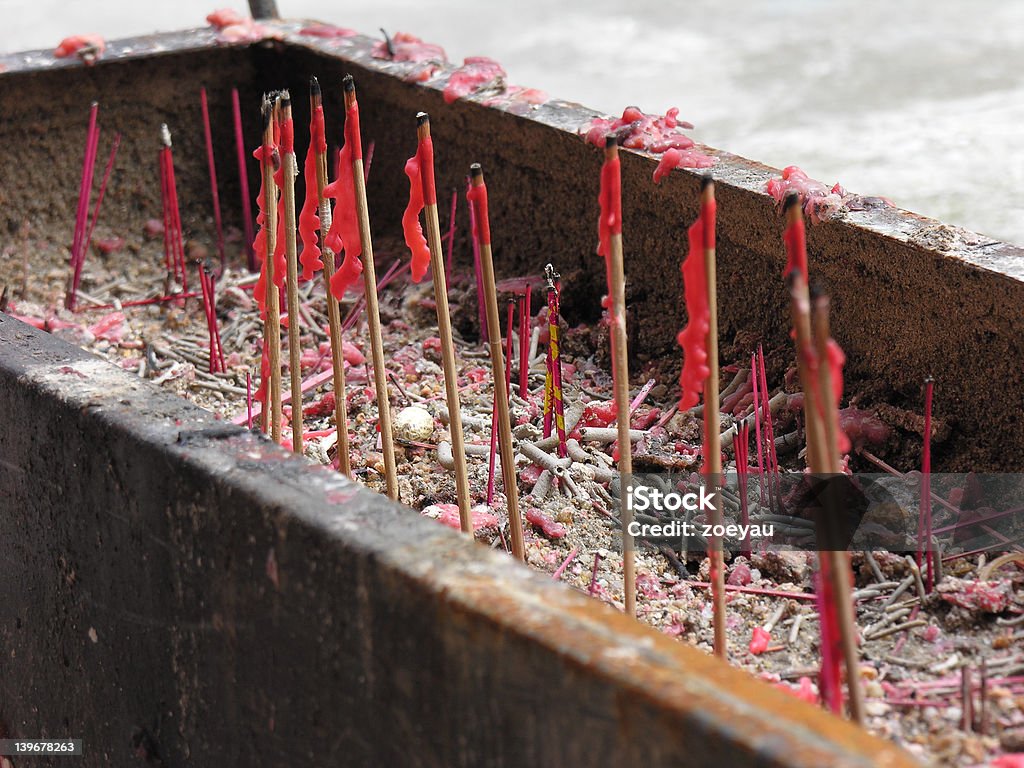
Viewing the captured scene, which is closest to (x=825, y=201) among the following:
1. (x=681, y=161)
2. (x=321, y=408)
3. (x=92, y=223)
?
(x=681, y=161)

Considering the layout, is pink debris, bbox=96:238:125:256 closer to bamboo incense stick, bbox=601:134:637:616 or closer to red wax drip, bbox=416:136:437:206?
red wax drip, bbox=416:136:437:206

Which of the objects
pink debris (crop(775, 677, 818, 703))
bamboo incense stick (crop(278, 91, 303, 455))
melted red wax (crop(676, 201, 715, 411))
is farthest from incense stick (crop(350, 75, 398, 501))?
pink debris (crop(775, 677, 818, 703))

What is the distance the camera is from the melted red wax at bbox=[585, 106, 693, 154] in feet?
8.98

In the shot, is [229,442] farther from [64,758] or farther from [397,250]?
[397,250]

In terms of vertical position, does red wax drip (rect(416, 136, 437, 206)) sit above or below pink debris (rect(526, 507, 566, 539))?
above

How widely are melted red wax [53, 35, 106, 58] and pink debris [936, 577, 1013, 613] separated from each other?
282 cm

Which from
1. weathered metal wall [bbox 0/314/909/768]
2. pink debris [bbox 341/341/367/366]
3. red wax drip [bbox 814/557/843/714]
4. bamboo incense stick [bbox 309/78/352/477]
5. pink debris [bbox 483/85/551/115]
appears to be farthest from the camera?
pink debris [bbox 483/85/551/115]

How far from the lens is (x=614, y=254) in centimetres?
158

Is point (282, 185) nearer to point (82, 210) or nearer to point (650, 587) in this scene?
point (650, 587)

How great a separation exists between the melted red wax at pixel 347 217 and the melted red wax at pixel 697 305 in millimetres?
605

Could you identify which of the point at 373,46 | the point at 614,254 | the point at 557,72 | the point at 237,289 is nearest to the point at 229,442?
the point at 614,254

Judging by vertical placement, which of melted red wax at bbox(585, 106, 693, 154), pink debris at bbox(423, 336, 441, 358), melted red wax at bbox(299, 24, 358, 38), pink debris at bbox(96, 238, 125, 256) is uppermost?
melted red wax at bbox(299, 24, 358, 38)

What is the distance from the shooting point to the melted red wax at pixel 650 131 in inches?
108

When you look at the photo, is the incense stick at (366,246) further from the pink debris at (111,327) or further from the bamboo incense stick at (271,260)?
the pink debris at (111,327)
